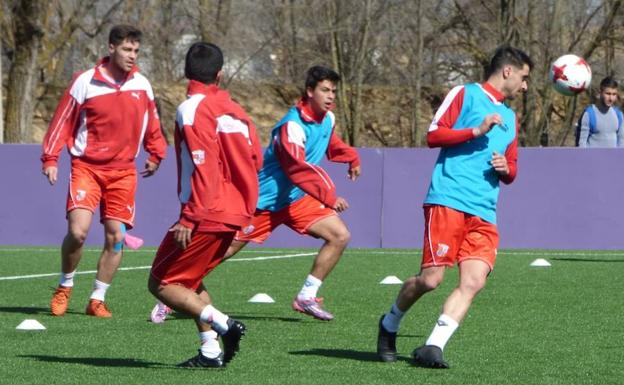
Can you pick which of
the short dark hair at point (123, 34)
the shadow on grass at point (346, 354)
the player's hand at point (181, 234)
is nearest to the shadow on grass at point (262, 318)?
the shadow on grass at point (346, 354)

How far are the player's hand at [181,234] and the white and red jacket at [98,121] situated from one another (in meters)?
3.06

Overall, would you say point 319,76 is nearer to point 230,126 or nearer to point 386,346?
point 386,346

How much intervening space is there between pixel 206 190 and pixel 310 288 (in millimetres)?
3080

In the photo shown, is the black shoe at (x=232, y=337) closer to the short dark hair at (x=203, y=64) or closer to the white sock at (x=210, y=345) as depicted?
the white sock at (x=210, y=345)

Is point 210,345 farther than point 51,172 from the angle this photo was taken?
No

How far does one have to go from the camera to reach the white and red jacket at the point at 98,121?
9773 mm

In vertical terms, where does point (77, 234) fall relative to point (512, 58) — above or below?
below

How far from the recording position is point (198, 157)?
681 cm

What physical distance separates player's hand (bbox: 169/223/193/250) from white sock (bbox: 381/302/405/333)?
50.4 inches

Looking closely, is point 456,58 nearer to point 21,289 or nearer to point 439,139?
point 21,289

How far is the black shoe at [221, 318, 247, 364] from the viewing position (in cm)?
698

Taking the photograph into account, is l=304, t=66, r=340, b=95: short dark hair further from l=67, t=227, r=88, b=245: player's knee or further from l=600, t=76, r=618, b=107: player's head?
l=600, t=76, r=618, b=107: player's head

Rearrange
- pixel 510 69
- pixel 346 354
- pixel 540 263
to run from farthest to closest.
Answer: pixel 540 263 → pixel 346 354 → pixel 510 69

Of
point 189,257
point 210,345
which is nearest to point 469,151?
point 189,257
